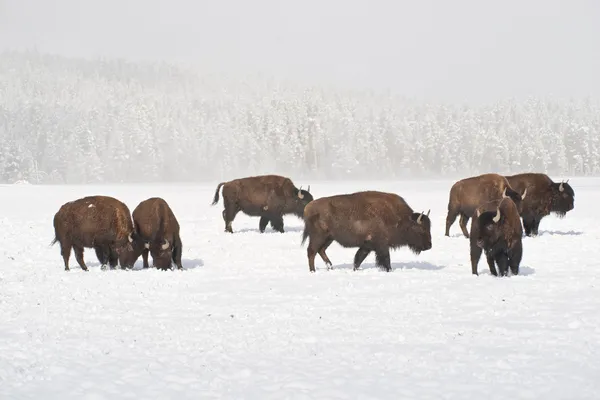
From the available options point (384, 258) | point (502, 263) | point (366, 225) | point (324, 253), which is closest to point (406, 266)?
point (384, 258)

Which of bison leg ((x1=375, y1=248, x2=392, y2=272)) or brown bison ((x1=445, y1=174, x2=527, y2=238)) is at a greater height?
brown bison ((x1=445, y1=174, x2=527, y2=238))

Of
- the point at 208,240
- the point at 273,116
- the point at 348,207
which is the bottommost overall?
the point at 208,240

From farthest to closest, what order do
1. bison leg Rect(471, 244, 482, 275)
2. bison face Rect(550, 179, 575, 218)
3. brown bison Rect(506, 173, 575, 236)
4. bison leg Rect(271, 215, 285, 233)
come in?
bison leg Rect(271, 215, 285, 233) → bison face Rect(550, 179, 575, 218) → brown bison Rect(506, 173, 575, 236) → bison leg Rect(471, 244, 482, 275)

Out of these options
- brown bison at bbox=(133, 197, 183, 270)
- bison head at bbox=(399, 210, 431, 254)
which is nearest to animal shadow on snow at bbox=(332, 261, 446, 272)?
bison head at bbox=(399, 210, 431, 254)

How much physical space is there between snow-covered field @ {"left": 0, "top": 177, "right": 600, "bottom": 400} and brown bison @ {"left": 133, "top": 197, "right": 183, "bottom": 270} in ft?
2.70

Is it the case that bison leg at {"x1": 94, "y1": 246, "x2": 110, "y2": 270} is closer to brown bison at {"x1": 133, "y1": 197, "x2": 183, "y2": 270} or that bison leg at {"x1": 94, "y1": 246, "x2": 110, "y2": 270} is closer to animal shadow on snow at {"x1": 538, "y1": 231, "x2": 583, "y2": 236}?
brown bison at {"x1": 133, "y1": 197, "x2": 183, "y2": 270}

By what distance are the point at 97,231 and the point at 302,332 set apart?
7.79 m

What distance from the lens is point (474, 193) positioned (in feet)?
70.6

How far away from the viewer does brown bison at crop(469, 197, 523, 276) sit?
1292 cm

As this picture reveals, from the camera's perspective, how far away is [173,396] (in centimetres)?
620

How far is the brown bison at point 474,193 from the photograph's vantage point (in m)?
21.2

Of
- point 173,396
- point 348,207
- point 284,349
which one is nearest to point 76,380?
point 173,396

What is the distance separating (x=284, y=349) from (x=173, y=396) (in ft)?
6.27

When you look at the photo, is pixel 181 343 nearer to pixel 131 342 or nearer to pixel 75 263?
pixel 131 342
